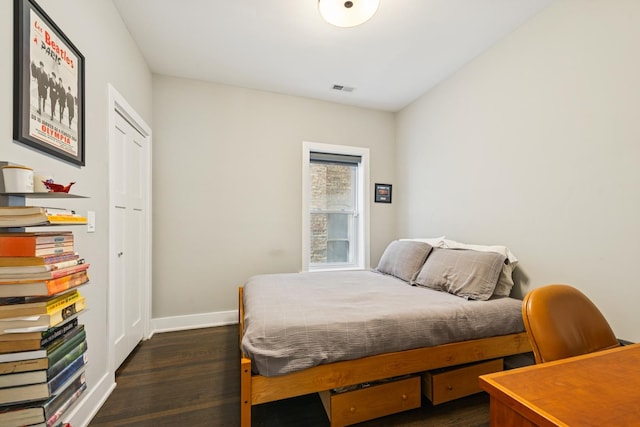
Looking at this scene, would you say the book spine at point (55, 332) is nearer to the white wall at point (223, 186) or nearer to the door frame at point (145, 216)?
the door frame at point (145, 216)

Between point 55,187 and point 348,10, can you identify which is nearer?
point 55,187

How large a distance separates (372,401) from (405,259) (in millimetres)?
1403

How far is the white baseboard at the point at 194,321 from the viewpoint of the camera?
2.82 m

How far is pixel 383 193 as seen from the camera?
3736 mm

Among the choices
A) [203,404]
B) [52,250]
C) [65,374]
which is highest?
[52,250]

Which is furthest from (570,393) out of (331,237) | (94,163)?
(331,237)

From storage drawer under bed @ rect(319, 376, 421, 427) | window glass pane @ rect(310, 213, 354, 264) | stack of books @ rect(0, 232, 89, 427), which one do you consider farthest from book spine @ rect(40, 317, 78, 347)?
window glass pane @ rect(310, 213, 354, 264)

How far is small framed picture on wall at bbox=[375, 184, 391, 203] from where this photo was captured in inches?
146

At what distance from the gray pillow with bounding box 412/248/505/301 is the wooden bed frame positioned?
33 cm

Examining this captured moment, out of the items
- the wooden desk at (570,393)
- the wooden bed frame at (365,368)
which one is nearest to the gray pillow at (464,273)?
the wooden bed frame at (365,368)

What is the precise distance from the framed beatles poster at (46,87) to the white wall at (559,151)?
10.00ft

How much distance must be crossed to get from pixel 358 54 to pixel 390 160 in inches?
64.5

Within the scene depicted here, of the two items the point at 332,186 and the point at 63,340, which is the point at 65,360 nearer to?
the point at 63,340

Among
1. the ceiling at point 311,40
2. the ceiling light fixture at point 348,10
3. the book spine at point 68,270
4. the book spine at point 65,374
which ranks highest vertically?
the ceiling at point 311,40
